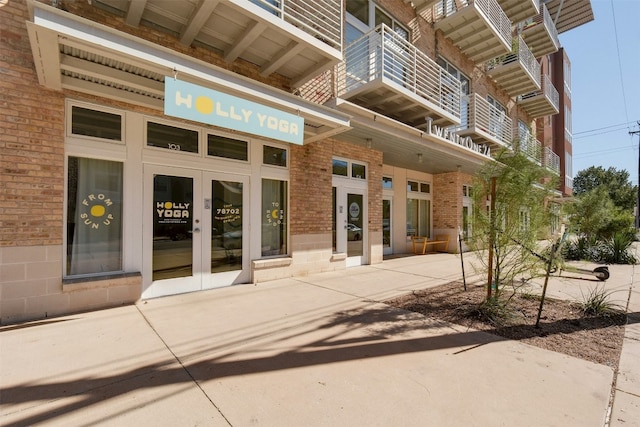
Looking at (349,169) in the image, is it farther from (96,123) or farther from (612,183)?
(612,183)

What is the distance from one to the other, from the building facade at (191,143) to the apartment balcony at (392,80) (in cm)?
6

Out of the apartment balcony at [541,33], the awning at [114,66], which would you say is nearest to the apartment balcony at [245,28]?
the awning at [114,66]

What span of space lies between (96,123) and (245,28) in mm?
2929

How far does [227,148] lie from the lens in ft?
20.8

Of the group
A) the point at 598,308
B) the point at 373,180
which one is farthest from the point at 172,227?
the point at 598,308

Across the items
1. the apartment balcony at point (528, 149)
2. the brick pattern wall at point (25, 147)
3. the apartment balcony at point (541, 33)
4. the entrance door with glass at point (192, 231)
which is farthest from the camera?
the apartment balcony at point (541, 33)

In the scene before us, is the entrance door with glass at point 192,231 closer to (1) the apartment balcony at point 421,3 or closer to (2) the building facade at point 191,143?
(2) the building facade at point 191,143

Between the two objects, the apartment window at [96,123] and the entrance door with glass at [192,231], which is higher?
the apartment window at [96,123]

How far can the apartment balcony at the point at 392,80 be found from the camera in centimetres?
765

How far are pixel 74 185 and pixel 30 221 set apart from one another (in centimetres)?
75

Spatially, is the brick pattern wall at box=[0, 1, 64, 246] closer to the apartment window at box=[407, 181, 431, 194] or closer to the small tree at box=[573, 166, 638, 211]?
the apartment window at box=[407, 181, 431, 194]

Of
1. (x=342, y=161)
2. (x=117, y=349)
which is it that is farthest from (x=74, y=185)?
(x=342, y=161)

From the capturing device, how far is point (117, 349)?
339cm

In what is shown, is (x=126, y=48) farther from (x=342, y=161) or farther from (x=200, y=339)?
(x=342, y=161)
